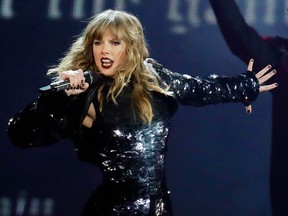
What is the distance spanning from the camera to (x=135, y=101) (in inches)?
59.2

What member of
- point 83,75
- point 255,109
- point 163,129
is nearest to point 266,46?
point 255,109

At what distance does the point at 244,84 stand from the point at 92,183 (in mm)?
767

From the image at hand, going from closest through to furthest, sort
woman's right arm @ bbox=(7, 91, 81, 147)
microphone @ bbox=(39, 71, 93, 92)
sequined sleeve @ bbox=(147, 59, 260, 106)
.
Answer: microphone @ bbox=(39, 71, 93, 92)
woman's right arm @ bbox=(7, 91, 81, 147)
sequined sleeve @ bbox=(147, 59, 260, 106)

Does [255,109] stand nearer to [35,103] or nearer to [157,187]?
[157,187]

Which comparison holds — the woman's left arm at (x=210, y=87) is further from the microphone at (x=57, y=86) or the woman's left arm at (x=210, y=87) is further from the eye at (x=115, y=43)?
the microphone at (x=57, y=86)

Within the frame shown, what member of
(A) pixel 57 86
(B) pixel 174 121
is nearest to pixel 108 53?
(A) pixel 57 86

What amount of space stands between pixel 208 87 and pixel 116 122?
0.41m

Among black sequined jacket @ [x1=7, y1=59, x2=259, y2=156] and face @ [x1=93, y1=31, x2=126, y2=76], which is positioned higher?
face @ [x1=93, y1=31, x2=126, y2=76]

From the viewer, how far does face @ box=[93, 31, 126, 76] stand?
152cm

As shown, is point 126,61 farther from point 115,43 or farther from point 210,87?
point 210,87

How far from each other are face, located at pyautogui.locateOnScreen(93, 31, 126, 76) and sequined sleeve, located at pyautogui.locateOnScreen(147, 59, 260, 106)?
6.1 inches

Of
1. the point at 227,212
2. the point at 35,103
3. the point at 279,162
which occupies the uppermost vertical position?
the point at 35,103

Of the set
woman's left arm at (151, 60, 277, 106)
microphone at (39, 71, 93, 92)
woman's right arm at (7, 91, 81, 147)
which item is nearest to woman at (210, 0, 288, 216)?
woman's left arm at (151, 60, 277, 106)

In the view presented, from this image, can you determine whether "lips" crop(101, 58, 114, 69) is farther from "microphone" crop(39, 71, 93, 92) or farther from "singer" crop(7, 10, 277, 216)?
"microphone" crop(39, 71, 93, 92)
